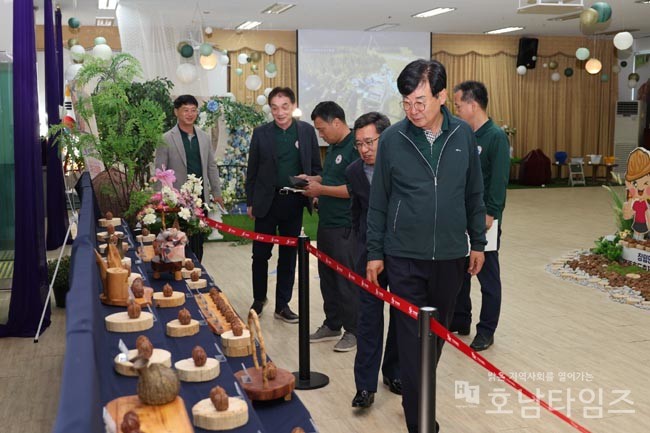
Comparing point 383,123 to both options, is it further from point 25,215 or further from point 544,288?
point 544,288

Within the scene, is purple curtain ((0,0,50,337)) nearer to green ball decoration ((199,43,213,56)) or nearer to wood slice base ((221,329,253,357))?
wood slice base ((221,329,253,357))

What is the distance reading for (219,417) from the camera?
2391mm

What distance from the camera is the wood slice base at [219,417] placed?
94.2 inches

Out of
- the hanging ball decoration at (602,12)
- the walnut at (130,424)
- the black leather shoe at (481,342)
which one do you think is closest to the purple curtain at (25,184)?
the black leather shoe at (481,342)

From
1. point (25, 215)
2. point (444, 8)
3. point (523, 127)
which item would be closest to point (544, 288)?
point (25, 215)

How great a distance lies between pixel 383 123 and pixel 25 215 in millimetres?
3048

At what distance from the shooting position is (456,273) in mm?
3334

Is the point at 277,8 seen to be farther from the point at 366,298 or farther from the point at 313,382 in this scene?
the point at 366,298

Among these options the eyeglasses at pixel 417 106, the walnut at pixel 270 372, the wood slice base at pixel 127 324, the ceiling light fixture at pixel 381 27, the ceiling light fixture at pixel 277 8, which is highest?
the ceiling light fixture at pixel 381 27

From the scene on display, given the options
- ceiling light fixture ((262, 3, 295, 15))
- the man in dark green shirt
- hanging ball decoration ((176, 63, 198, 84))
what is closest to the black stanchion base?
the man in dark green shirt

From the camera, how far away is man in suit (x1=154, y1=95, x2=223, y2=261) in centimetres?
588

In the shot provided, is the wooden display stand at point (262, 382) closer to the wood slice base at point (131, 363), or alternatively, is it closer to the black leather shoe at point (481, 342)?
the wood slice base at point (131, 363)

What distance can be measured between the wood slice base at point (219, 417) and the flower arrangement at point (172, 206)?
2.63 metres

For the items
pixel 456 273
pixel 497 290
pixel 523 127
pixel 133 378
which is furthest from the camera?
pixel 523 127
